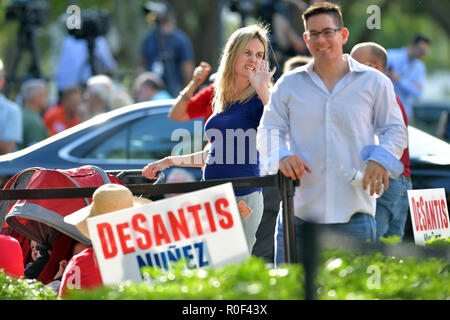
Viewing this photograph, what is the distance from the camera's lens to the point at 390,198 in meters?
5.51

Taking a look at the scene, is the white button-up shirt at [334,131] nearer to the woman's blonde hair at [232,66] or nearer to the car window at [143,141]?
the woman's blonde hair at [232,66]

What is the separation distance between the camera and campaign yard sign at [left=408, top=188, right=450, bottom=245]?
4.57 metres

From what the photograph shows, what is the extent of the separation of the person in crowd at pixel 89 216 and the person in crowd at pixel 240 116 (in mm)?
847

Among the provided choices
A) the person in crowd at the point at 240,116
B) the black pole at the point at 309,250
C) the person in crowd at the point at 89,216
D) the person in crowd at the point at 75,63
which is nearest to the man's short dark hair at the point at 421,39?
the person in crowd at the point at 75,63

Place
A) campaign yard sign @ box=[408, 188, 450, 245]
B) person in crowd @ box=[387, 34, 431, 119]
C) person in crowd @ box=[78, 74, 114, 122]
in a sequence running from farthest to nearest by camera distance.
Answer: person in crowd @ box=[387, 34, 431, 119], person in crowd @ box=[78, 74, 114, 122], campaign yard sign @ box=[408, 188, 450, 245]

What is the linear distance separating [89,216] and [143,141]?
13.3ft

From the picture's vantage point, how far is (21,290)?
3.42 m

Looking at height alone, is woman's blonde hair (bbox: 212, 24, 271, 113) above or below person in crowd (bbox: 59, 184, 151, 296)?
above

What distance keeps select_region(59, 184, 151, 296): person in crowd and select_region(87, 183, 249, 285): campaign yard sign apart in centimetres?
34

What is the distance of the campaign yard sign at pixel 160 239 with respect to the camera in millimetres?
3369

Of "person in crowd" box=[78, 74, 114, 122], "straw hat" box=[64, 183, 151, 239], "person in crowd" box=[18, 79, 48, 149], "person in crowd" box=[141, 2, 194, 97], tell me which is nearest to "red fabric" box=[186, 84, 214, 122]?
"straw hat" box=[64, 183, 151, 239]

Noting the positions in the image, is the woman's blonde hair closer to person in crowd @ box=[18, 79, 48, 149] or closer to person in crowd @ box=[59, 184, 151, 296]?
person in crowd @ box=[59, 184, 151, 296]
